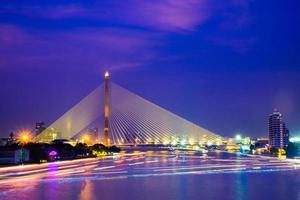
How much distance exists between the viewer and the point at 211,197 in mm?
13227

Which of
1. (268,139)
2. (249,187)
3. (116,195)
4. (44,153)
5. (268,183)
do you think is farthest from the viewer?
(268,139)

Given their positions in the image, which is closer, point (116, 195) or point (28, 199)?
point (28, 199)

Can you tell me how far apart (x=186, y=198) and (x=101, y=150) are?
49.8 meters

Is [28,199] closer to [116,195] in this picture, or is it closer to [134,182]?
[116,195]

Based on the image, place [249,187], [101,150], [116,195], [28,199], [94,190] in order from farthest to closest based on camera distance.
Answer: [101,150]
[249,187]
[94,190]
[116,195]
[28,199]

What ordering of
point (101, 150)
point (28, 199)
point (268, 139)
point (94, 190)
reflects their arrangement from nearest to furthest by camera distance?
point (28, 199) → point (94, 190) → point (101, 150) → point (268, 139)

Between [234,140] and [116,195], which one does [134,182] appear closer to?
[116,195]

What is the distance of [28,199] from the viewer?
499 inches

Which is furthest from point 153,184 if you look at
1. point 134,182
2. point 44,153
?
point 44,153

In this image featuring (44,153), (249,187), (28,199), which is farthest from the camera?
(44,153)

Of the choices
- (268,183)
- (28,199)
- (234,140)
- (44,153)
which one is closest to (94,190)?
(28,199)

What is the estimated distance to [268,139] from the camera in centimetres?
13038

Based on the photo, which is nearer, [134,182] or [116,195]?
[116,195]

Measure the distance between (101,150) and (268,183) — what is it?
45.9 meters
